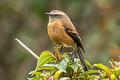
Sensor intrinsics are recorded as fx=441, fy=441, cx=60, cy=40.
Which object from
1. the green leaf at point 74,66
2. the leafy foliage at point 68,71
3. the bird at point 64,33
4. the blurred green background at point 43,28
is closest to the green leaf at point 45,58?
the leafy foliage at point 68,71

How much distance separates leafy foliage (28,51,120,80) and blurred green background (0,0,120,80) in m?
4.79

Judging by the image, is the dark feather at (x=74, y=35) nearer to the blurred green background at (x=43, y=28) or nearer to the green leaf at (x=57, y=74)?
the green leaf at (x=57, y=74)

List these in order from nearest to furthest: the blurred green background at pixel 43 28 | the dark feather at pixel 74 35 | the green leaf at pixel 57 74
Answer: the green leaf at pixel 57 74 → the dark feather at pixel 74 35 → the blurred green background at pixel 43 28

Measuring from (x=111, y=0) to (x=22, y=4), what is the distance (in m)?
2.14

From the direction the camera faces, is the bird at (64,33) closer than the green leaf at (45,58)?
No

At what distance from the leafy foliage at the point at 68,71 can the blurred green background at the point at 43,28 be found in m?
4.79

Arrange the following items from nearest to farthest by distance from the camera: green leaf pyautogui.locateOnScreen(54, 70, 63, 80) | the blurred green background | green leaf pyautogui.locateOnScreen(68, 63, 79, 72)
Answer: green leaf pyautogui.locateOnScreen(54, 70, 63, 80) < green leaf pyautogui.locateOnScreen(68, 63, 79, 72) < the blurred green background

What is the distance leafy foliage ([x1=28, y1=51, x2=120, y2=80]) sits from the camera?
239 centimetres

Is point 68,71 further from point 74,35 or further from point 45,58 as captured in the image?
point 74,35

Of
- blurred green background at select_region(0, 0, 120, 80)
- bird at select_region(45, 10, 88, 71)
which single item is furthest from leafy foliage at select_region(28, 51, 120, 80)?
blurred green background at select_region(0, 0, 120, 80)

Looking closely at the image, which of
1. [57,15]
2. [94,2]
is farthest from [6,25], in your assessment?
[57,15]

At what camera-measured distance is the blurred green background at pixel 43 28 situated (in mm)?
8422

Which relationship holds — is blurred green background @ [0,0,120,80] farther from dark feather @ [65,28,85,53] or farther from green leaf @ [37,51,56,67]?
green leaf @ [37,51,56,67]

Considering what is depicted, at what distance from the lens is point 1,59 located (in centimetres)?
1064
